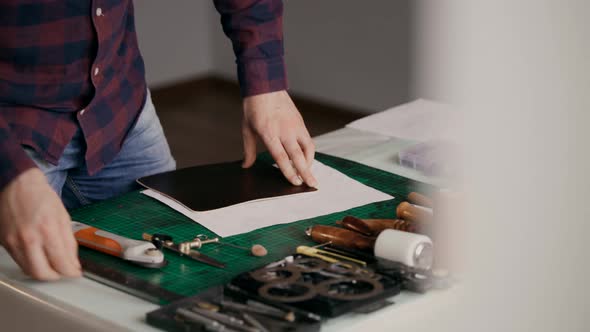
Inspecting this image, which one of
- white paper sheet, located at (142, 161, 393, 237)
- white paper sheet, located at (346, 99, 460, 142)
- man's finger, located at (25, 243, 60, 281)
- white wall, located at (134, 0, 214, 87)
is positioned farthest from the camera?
white wall, located at (134, 0, 214, 87)

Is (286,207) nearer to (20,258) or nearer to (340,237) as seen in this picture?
(340,237)

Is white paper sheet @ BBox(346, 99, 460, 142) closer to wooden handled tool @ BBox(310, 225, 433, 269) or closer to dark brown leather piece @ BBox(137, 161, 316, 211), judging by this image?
dark brown leather piece @ BBox(137, 161, 316, 211)

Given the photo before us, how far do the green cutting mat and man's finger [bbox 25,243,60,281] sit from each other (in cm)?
10

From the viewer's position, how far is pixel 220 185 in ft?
4.91

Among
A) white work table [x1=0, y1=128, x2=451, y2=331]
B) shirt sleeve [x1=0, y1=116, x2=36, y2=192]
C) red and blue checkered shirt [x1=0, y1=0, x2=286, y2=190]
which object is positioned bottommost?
white work table [x1=0, y1=128, x2=451, y2=331]

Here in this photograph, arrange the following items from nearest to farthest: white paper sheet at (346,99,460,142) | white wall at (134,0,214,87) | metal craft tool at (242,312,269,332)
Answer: metal craft tool at (242,312,269,332), white paper sheet at (346,99,460,142), white wall at (134,0,214,87)

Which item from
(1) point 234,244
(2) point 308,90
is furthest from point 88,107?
(2) point 308,90

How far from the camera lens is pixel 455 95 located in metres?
0.46

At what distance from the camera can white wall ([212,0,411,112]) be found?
4.47 m

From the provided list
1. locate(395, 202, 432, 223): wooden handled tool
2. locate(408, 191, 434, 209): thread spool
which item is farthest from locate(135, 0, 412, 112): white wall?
locate(395, 202, 432, 223): wooden handled tool

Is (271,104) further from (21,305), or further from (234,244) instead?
(21,305)

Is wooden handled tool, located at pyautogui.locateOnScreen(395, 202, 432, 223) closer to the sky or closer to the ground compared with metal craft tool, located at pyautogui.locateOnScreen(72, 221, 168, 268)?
closer to the sky

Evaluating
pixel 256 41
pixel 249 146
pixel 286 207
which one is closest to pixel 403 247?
pixel 286 207

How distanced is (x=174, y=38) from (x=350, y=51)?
1.23 metres
